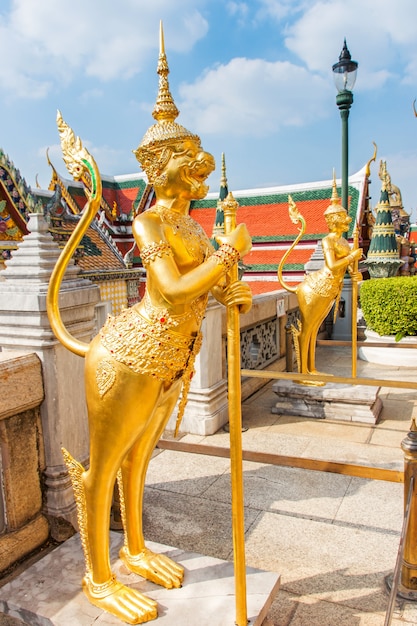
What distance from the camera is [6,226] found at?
10.4 meters

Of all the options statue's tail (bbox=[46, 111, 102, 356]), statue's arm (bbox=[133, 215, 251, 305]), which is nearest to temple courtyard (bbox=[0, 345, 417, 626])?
statue's tail (bbox=[46, 111, 102, 356])

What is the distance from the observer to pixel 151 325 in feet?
6.47

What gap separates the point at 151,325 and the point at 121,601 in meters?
1.20

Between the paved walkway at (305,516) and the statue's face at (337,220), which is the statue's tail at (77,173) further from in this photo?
the statue's face at (337,220)

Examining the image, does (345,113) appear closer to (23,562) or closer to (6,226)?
(6,226)

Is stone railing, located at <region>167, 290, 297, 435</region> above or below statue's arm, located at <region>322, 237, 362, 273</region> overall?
below

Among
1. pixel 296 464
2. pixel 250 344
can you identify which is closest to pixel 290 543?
pixel 296 464

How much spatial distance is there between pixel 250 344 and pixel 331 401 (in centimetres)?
163

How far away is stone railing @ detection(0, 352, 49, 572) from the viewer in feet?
8.92

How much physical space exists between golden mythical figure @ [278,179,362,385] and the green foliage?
354cm

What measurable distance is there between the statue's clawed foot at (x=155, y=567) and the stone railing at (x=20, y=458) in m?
0.78

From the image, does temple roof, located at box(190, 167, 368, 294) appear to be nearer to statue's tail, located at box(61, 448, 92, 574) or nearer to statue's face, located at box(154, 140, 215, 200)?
statue's face, located at box(154, 140, 215, 200)

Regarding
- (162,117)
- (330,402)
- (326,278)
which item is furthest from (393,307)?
(162,117)

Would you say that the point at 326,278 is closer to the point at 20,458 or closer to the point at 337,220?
the point at 337,220
